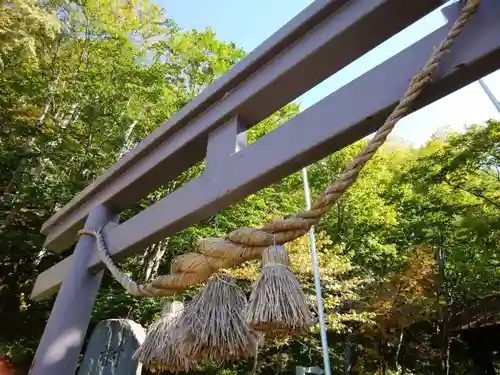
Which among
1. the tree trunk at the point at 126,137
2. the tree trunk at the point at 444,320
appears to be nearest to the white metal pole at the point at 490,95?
the tree trunk at the point at 444,320

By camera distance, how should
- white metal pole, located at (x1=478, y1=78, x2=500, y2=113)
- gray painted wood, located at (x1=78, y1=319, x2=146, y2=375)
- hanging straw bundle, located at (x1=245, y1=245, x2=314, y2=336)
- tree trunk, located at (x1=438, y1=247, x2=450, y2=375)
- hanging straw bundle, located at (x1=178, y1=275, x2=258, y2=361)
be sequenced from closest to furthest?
hanging straw bundle, located at (x1=245, y1=245, x2=314, y2=336)
hanging straw bundle, located at (x1=178, y1=275, x2=258, y2=361)
gray painted wood, located at (x1=78, y1=319, x2=146, y2=375)
white metal pole, located at (x1=478, y1=78, x2=500, y2=113)
tree trunk, located at (x1=438, y1=247, x2=450, y2=375)

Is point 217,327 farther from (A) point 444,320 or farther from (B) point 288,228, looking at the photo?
(A) point 444,320

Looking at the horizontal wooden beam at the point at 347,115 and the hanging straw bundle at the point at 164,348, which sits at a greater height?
the horizontal wooden beam at the point at 347,115

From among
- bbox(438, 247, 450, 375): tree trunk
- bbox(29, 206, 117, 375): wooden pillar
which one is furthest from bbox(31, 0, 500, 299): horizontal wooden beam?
bbox(438, 247, 450, 375): tree trunk

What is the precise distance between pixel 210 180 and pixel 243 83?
1.08ft

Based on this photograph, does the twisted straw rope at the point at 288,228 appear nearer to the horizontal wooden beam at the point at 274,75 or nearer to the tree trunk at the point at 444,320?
the horizontal wooden beam at the point at 274,75

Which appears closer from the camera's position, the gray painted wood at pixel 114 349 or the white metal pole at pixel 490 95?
the gray painted wood at pixel 114 349

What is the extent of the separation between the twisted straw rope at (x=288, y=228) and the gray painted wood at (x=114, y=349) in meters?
1.38

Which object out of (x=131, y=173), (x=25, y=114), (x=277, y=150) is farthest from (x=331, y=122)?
(x=25, y=114)

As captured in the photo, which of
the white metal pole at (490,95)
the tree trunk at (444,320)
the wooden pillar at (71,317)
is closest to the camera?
the wooden pillar at (71,317)

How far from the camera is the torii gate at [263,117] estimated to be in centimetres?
81

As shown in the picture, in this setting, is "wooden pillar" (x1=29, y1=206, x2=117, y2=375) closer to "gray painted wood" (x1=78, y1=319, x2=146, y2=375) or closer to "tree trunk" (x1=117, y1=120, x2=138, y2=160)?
"gray painted wood" (x1=78, y1=319, x2=146, y2=375)

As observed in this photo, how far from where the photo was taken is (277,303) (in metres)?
0.68

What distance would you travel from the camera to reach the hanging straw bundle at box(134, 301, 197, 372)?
3.07 feet
